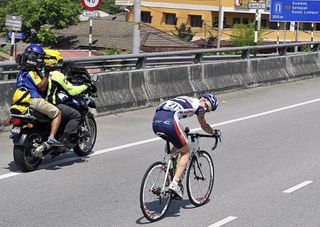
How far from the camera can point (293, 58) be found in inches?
850

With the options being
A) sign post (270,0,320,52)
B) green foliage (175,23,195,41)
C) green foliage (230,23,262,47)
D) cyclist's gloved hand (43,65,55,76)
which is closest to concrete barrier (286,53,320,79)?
sign post (270,0,320,52)

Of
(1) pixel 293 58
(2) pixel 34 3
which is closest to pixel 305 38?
(2) pixel 34 3

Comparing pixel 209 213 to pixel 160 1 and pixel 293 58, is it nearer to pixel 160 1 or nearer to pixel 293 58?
pixel 293 58

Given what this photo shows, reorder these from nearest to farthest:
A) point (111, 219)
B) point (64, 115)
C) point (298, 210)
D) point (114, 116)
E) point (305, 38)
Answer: point (111, 219), point (298, 210), point (64, 115), point (114, 116), point (305, 38)

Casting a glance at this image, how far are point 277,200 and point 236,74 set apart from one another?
11.2 meters

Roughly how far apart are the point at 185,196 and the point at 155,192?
3.63ft

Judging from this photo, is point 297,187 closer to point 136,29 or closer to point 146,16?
point 136,29

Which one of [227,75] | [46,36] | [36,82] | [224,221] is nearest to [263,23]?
[46,36]

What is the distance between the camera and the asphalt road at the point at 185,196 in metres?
6.68

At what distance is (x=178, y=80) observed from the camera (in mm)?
15844

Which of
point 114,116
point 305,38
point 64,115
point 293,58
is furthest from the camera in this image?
point 305,38

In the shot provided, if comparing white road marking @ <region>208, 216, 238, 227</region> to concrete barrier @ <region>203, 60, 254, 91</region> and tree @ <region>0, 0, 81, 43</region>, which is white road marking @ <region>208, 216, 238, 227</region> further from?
tree @ <region>0, 0, 81, 43</region>

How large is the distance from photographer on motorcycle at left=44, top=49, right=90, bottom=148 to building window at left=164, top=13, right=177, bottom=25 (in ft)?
251

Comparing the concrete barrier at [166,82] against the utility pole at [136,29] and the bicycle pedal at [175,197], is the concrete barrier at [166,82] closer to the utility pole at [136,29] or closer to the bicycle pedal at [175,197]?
the utility pole at [136,29]
